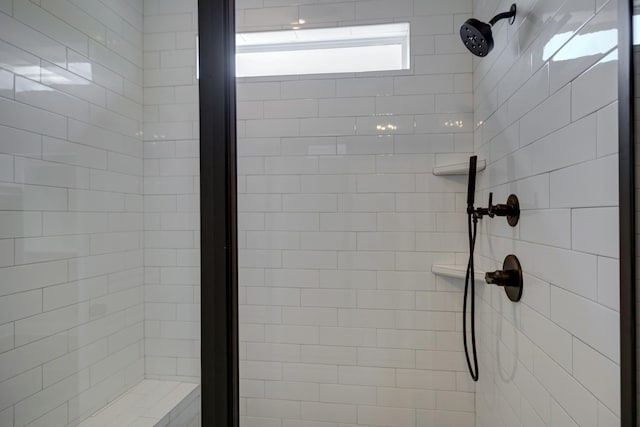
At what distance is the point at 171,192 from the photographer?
0.81 metres

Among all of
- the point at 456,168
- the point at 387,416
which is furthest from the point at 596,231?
the point at 387,416

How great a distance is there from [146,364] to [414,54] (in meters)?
1.44

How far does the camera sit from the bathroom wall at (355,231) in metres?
1.46

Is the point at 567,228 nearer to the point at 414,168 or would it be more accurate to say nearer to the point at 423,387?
the point at 414,168

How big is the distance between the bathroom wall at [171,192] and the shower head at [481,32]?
74cm

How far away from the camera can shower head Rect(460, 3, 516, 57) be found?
98 cm

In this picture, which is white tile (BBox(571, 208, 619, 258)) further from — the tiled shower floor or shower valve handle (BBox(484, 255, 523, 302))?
the tiled shower floor

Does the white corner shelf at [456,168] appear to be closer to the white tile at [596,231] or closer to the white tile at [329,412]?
the white tile at [596,231]

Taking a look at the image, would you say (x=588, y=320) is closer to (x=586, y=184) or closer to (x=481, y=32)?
(x=586, y=184)

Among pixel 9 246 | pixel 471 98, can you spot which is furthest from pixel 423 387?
pixel 9 246

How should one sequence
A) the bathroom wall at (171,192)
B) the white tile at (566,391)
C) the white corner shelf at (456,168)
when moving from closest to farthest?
the white tile at (566,391) < the bathroom wall at (171,192) < the white corner shelf at (456,168)

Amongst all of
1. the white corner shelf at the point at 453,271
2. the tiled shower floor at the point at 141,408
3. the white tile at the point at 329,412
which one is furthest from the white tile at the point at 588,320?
the white tile at the point at 329,412

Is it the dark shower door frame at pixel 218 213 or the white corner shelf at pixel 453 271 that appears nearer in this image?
the dark shower door frame at pixel 218 213

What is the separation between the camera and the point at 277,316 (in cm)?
155
